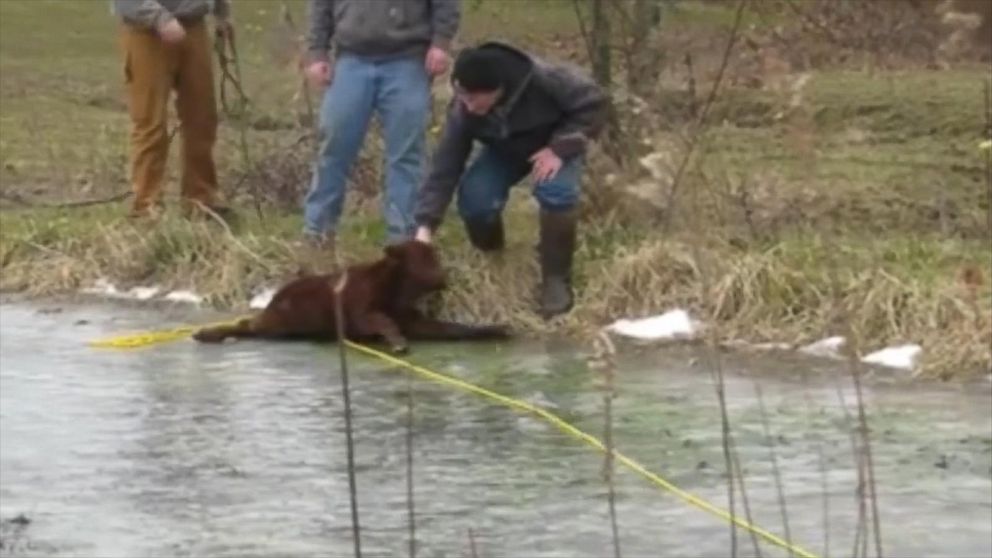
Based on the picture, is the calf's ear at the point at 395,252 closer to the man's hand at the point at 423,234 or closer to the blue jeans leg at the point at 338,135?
the man's hand at the point at 423,234

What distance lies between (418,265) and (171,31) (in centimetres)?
188

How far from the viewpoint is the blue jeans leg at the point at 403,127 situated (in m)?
10.2

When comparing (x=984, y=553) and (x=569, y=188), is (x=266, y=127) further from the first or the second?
(x=984, y=553)

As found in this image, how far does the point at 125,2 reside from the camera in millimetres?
10938

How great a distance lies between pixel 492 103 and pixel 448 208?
993 millimetres

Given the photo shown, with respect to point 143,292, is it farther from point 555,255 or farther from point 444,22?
point 555,255

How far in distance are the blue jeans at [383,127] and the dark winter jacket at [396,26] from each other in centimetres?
5

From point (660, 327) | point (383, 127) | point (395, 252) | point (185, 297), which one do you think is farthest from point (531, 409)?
point (185, 297)

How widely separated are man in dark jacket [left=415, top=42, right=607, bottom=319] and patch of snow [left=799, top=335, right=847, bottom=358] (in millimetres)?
990

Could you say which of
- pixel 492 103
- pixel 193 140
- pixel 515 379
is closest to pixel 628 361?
pixel 515 379

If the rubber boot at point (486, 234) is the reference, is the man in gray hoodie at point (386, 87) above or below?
above

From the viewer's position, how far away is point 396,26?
10.2 meters

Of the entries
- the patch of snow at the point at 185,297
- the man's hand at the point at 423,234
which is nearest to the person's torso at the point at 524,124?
the man's hand at the point at 423,234

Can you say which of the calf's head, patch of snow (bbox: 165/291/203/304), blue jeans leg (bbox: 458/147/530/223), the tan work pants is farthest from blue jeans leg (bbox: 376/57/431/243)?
the tan work pants
